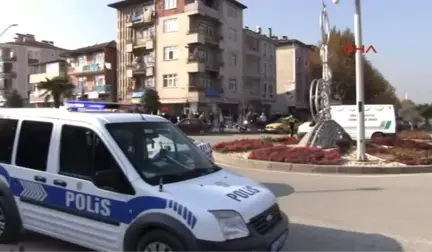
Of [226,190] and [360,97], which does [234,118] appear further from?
[226,190]

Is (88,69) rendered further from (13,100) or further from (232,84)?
(232,84)

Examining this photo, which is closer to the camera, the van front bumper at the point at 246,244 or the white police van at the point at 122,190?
the van front bumper at the point at 246,244

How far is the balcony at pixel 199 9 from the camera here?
166ft

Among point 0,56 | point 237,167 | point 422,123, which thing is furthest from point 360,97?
point 0,56

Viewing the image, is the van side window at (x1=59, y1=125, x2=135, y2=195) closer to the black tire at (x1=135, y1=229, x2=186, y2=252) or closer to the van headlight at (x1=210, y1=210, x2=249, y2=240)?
the black tire at (x1=135, y1=229, x2=186, y2=252)

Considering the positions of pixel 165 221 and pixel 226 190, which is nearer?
pixel 165 221

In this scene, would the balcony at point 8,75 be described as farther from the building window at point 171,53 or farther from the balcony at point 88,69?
the building window at point 171,53

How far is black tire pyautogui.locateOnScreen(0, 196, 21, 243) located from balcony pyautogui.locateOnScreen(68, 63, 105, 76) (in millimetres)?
57156

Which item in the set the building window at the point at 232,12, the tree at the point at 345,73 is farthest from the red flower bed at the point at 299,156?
the building window at the point at 232,12

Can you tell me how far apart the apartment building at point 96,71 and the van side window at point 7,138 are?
5428 cm

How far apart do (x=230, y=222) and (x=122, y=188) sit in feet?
3.79

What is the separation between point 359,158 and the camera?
46.7ft

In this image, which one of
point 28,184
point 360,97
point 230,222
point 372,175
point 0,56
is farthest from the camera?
point 0,56

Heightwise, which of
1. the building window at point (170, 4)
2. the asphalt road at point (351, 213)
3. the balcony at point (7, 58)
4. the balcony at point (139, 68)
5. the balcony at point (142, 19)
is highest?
the building window at point (170, 4)
